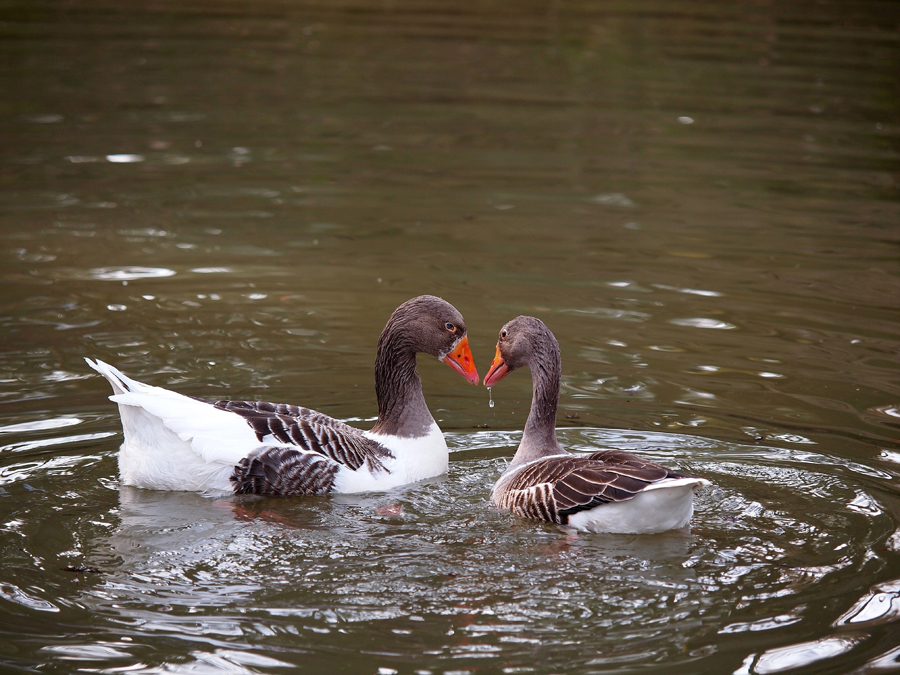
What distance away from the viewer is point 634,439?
27.6ft

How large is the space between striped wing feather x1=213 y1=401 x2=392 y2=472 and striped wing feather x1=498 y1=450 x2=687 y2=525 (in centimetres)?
109

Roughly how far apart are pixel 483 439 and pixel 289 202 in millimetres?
7576

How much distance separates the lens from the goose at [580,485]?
21.3 feet

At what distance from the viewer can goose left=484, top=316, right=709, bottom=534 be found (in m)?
6.48

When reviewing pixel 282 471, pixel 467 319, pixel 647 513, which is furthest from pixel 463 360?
pixel 467 319

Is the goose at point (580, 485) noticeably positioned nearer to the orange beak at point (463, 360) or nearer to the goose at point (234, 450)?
the orange beak at point (463, 360)

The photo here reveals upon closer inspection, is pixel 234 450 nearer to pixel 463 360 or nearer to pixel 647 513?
pixel 463 360

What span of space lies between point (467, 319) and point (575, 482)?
4619 millimetres

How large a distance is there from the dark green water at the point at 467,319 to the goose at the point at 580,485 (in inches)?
6.2

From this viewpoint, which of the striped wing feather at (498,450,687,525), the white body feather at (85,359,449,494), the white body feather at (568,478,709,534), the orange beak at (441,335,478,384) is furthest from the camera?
the orange beak at (441,335,478,384)

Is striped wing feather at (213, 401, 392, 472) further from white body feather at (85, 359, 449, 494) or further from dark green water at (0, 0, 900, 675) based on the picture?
dark green water at (0, 0, 900, 675)

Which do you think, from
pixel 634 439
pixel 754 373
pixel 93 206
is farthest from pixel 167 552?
pixel 93 206

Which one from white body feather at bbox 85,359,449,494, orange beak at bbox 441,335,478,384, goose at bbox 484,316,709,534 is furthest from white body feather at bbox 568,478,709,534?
orange beak at bbox 441,335,478,384

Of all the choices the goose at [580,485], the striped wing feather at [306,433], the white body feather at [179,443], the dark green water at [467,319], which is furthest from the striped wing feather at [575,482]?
the white body feather at [179,443]
